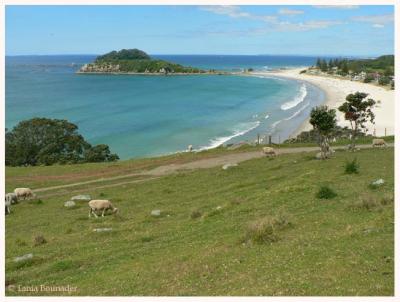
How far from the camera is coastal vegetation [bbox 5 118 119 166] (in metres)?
66.8

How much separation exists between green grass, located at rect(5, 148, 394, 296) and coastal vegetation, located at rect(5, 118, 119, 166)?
33672mm

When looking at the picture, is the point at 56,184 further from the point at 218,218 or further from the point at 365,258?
the point at 365,258

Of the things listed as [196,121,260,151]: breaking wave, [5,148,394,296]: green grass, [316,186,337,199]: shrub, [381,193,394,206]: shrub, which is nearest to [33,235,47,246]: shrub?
[5,148,394,296]: green grass

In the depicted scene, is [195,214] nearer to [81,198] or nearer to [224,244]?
[224,244]

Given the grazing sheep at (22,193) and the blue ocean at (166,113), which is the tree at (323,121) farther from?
the blue ocean at (166,113)

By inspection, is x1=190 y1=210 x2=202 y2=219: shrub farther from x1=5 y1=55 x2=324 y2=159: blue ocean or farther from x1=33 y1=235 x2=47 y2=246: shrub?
x1=5 y1=55 x2=324 y2=159: blue ocean

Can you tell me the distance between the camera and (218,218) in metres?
23.9

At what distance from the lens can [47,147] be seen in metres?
67.6

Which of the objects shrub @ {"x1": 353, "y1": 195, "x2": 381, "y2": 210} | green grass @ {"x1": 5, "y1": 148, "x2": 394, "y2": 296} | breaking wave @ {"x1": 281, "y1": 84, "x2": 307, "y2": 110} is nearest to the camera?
green grass @ {"x1": 5, "y1": 148, "x2": 394, "y2": 296}

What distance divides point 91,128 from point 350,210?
94.0m

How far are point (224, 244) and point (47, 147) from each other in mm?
55714

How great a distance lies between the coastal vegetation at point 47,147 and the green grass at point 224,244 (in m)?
33.7

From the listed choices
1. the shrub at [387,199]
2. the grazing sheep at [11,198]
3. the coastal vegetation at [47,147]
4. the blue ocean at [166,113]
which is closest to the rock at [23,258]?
the shrub at [387,199]

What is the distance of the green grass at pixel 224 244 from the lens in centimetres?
1410
